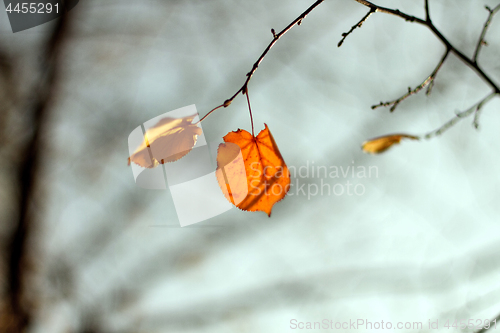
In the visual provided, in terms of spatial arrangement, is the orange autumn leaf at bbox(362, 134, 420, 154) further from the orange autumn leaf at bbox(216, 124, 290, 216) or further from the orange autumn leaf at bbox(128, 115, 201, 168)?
the orange autumn leaf at bbox(128, 115, 201, 168)

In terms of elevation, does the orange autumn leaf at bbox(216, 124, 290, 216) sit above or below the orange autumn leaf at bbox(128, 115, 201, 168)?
below

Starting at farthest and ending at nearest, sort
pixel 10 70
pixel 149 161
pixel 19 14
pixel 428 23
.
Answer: pixel 10 70
pixel 19 14
pixel 149 161
pixel 428 23

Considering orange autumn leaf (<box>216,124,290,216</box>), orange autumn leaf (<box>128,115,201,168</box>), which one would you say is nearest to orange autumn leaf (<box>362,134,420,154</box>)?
orange autumn leaf (<box>216,124,290,216</box>)

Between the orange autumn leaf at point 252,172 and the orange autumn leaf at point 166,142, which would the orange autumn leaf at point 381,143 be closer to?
the orange autumn leaf at point 252,172

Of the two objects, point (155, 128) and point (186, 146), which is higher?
point (155, 128)

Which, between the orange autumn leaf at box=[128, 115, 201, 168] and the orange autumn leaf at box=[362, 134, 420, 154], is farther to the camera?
the orange autumn leaf at box=[128, 115, 201, 168]

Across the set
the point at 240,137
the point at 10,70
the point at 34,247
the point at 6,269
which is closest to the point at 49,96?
the point at 10,70

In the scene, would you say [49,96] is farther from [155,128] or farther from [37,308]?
[37,308]
